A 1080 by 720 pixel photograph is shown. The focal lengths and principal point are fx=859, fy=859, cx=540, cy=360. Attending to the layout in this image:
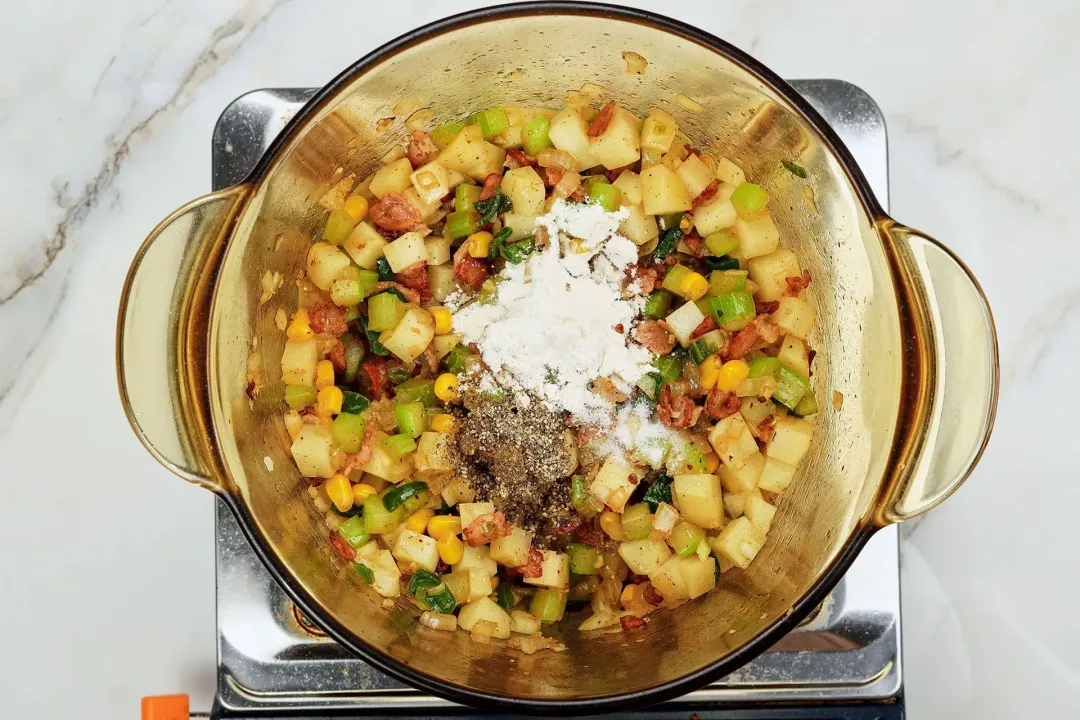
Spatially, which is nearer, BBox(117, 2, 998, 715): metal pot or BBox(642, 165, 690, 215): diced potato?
BBox(117, 2, 998, 715): metal pot

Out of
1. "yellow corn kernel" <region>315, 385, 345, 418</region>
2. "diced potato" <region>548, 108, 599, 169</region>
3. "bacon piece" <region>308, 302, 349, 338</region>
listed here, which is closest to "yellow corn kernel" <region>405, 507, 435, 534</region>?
"yellow corn kernel" <region>315, 385, 345, 418</region>

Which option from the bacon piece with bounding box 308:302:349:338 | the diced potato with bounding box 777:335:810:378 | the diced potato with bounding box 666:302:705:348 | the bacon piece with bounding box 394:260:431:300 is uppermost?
the bacon piece with bounding box 394:260:431:300

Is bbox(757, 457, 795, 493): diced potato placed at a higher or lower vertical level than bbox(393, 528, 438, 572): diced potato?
higher

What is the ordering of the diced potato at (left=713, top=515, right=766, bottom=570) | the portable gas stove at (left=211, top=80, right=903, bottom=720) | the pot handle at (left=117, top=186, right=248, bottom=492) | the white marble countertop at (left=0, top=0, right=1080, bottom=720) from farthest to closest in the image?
the white marble countertop at (left=0, top=0, right=1080, bottom=720)
the portable gas stove at (left=211, top=80, right=903, bottom=720)
the diced potato at (left=713, top=515, right=766, bottom=570)
the pot handle at (left=117, top=186, right=248, bottom=492)

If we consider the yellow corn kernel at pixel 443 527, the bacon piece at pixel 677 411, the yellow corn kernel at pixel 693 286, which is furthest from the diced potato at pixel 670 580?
the yellow corn kernel at pixel 693 286

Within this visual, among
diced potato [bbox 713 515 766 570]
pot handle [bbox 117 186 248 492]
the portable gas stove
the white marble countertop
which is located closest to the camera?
pot handle [bbox 117 186 248 492]

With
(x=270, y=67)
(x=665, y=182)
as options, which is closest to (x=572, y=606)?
(x=665, y=182)

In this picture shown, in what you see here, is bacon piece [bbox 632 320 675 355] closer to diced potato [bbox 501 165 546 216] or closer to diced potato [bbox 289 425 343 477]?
diced potato [bbox 501 165 546 216]
